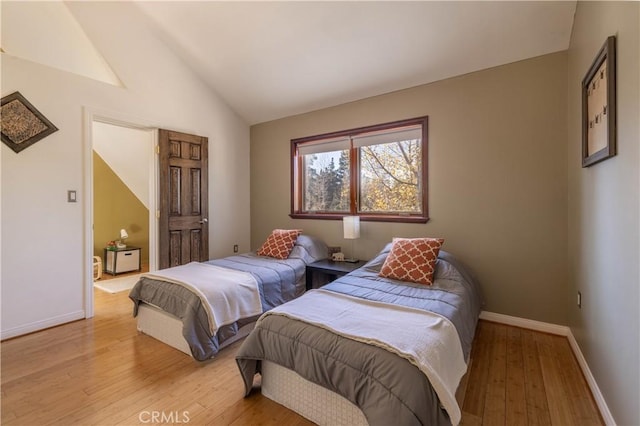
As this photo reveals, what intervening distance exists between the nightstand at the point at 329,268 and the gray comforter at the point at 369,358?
32.0 inches

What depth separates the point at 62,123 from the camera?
2.77 m

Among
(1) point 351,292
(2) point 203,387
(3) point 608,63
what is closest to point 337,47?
(3) point 608,63

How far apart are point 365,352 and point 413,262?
1271mm

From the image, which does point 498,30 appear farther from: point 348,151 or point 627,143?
point 348,151

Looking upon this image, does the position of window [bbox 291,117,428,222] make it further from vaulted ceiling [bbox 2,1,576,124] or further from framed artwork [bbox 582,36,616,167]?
framed artwork [bbox 582,36,616,167]

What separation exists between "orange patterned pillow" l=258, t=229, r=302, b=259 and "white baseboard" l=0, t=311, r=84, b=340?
1.90 m

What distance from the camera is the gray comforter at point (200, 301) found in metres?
2.13

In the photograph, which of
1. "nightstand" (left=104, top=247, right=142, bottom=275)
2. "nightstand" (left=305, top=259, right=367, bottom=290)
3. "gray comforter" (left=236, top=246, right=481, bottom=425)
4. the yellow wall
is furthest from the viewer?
the yellow wall

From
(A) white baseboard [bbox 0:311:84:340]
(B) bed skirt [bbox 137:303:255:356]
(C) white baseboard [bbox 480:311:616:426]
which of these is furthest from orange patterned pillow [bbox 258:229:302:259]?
(C) white baseboard [bbox 480:311:616:426]

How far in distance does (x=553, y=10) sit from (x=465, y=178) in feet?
4.70

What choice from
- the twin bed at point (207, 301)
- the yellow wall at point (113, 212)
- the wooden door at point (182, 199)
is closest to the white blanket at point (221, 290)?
the twin bed at point (207, 301)

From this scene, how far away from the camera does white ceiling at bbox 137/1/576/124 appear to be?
2412mm

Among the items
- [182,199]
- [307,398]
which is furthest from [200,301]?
[182,199]

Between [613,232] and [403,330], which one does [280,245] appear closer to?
[403,330]
